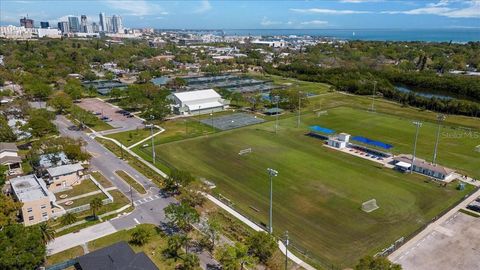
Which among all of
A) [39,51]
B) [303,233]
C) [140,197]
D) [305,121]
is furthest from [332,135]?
[39,51]

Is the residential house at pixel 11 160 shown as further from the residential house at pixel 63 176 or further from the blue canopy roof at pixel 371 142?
the blue canopy roof at pixel 371 142

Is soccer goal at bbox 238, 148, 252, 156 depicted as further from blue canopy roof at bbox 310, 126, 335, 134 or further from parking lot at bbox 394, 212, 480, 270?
parking lot at bbox 394, 212, 480, 270

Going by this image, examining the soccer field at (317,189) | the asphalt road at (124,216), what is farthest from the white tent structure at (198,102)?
the asphalt road at (124,216)

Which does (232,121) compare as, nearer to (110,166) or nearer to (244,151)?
(244,151)

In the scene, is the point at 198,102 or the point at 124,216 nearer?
the point at 124,216

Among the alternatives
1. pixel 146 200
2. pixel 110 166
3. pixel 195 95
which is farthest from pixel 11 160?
pixel 195 95
